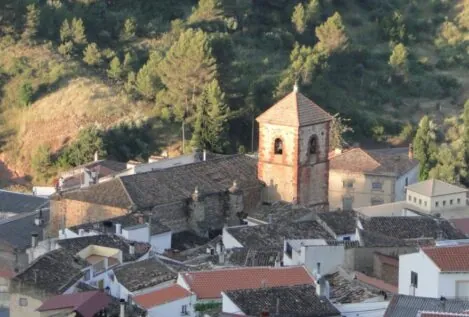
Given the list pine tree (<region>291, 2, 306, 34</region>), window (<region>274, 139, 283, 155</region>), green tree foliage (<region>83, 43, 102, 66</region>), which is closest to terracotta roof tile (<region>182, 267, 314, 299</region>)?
window (<region>274, 139, 283, 155</region>)

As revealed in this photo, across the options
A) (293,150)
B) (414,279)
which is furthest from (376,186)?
(414,279)

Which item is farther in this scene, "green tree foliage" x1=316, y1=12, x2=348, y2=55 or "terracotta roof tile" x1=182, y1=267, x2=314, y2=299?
"green tree foliage" x1=316, y1=12, x2=348, y2=55

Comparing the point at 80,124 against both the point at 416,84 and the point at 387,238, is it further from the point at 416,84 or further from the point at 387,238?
the point at 387,238

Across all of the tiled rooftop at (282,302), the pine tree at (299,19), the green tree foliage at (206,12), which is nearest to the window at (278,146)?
the tiled rooftop at (282,302)

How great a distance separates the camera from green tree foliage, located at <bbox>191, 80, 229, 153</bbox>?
6244 centimetres

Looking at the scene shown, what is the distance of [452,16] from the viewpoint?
284 ft

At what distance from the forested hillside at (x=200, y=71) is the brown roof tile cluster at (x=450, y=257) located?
28.7m

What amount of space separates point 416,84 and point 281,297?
46.4 m

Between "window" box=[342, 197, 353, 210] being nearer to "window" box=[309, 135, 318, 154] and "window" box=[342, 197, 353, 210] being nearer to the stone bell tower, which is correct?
the stone bell tower

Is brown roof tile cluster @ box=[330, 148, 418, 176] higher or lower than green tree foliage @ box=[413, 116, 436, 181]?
higher

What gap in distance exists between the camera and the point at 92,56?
68375 millimetres

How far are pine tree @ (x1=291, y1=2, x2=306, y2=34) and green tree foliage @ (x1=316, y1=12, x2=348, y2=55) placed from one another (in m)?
1.82

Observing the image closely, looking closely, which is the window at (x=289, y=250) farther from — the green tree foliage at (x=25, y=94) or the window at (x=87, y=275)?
the green tree foliage at (x=25, y=94)

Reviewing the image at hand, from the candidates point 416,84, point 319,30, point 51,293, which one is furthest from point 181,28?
point 51,293
